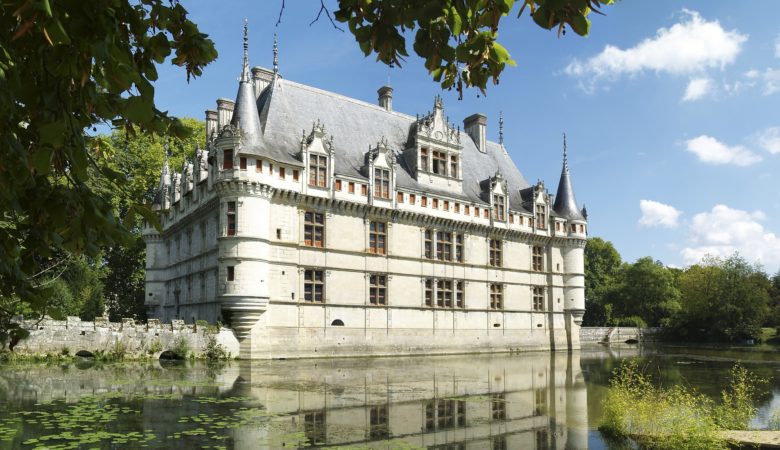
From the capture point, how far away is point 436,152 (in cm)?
3419

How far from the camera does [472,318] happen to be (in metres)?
34.2

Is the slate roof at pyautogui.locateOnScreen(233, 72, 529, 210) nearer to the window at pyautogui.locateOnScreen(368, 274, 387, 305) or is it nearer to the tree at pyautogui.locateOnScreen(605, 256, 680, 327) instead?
the window at pyautogui.locateOnScreen(368, 274, 387, 305)

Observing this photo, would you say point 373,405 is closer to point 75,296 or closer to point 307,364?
point 307,364

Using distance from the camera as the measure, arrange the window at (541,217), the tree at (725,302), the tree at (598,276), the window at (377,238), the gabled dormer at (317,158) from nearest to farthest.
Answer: the gabled dormer at (317,158), the window at (377,238), the window at (541,217), the tree at (725,302), the tree at (598,276)

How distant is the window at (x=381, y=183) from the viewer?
100 ft

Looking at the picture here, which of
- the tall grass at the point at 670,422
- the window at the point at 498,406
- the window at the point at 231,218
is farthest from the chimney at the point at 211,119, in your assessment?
the tall grass at the point at 670,422

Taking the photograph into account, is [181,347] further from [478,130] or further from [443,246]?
[478,130]

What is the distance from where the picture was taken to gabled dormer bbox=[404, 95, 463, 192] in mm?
33312

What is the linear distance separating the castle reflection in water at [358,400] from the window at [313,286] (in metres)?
4.53

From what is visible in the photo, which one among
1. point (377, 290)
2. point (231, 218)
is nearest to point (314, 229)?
point (231, 218)

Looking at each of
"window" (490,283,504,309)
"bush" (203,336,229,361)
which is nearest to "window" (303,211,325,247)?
"bush" (203,336,229,361)

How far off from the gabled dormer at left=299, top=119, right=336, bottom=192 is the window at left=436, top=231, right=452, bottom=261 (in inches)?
295

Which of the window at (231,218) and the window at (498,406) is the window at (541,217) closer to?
the window at (231,218)

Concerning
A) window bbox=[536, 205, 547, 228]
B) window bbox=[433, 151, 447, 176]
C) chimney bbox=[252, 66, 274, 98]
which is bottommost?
window bbox=[536, 205, 547, 228]
